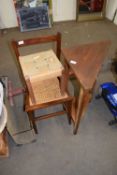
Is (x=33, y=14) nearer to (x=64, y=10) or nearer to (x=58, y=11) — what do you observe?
(x=58, y=11)

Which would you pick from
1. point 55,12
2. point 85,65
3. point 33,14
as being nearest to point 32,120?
point 85,65

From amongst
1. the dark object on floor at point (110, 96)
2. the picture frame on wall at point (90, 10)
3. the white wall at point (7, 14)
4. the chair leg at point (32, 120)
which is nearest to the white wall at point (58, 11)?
the white wall at point (7, 14)

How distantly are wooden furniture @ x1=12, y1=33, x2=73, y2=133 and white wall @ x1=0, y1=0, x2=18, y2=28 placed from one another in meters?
2.06

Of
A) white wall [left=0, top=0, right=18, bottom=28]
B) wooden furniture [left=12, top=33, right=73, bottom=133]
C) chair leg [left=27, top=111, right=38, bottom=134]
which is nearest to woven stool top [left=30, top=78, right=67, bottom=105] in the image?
wooden furniture [left=12, top=33, right=73, bottom=133]

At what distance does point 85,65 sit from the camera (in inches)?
40.9

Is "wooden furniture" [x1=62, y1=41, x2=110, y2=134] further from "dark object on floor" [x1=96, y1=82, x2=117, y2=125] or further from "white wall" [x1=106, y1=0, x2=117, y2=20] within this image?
"white wall" [x1=106, y1=0, x2=117, y2=20]

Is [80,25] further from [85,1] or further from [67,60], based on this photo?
[67,60]

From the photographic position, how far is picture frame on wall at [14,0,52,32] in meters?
2.81

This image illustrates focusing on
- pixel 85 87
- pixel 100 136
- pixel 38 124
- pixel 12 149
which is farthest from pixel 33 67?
pixel 100 136

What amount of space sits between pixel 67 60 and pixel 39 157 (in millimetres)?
877

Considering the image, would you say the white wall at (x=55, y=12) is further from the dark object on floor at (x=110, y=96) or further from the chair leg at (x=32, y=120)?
the chair leg at (x=32, y=120)

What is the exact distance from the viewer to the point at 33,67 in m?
1.19

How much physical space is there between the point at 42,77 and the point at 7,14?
7.87ft

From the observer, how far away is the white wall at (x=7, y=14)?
2.85 metres
